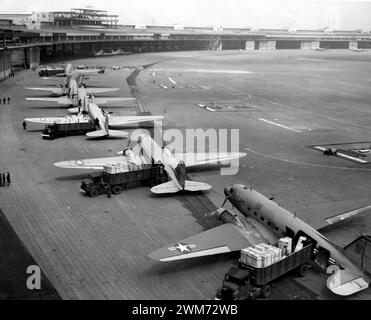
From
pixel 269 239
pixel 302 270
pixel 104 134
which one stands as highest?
pixel 104 134

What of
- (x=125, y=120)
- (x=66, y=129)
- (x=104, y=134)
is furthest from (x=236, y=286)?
(x=125, y=120)

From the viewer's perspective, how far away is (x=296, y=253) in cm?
2800

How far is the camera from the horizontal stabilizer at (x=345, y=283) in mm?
25281

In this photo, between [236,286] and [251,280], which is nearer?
[236,286]

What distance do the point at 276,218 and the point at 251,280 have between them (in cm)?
660

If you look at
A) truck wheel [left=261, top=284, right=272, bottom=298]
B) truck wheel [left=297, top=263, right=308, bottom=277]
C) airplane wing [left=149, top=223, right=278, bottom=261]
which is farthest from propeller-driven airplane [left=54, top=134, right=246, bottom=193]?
truck wheel [left=261, top=284, right=272, bottom=298]

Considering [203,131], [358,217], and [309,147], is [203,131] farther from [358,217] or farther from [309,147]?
[358,217]

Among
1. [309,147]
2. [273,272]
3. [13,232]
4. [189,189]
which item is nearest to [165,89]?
[309,147]

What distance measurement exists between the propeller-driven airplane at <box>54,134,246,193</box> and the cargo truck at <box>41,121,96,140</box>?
18807mm

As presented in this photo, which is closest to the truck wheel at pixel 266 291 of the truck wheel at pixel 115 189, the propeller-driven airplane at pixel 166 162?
the propeller-driven airplane at pixel 166 162

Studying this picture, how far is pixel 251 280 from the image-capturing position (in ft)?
85.4

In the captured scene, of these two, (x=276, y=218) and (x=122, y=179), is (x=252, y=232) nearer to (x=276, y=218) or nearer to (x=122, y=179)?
(x=276, y=218)

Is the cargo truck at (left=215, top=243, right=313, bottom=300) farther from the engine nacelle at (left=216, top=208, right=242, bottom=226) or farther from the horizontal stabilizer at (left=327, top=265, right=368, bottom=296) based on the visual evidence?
the engine nacelle at (left=216, top=208, right=242, bottom=226)

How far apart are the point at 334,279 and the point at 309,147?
128 ft
